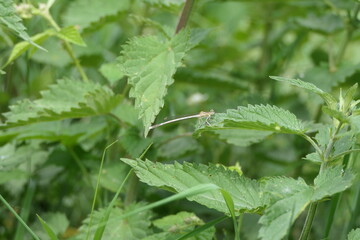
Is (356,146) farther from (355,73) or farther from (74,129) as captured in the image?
(74,129)

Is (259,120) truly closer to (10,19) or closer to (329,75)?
(10,19)

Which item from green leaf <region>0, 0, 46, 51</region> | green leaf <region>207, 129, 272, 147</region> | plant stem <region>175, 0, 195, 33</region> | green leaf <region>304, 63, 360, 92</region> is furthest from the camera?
green leaf <region>304, 63, 360, 92</region>

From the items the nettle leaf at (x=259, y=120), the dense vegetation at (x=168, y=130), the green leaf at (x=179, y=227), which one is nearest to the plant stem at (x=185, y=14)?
the dense vegetation at (x=168, y=130)

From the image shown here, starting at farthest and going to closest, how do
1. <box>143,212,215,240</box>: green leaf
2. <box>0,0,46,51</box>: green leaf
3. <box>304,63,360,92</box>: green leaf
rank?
1. <box>304,63,360,92</box>: green leaf
2. <box>143,212,215,240</box>: green leaf
3. <box>0,0,46,51</box>: green leaf

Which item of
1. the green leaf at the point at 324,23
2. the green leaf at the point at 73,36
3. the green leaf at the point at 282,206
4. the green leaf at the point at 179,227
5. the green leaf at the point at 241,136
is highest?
the green leaf at the point at 324,23

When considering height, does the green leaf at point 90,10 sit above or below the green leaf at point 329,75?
above

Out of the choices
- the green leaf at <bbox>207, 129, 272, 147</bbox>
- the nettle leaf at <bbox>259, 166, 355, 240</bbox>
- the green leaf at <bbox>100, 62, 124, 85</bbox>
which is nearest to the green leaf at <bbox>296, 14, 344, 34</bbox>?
the green leaf at <bbox>207, 129, 272, 147</bbox>

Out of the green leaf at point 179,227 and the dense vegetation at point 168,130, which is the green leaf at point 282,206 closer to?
the dense vegetation at point 168,130

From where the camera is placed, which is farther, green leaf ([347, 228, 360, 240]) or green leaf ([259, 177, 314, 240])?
green leaf ([347, 228, 360, 240])

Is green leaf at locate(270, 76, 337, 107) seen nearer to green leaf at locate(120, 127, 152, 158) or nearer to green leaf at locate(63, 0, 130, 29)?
green leaf at locate(120, 127, 152, 158)
